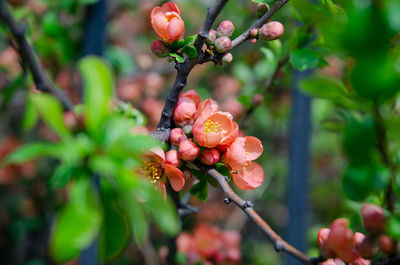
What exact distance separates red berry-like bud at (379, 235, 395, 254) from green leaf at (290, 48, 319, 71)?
326mm

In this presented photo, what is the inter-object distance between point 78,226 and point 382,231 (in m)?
0.37

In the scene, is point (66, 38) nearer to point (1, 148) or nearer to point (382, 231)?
point (1, 148)

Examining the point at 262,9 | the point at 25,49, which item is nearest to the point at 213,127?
the point at 262,9

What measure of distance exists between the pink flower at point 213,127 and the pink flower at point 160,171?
0.06 meters

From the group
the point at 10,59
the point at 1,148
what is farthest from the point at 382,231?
the point at 1,148

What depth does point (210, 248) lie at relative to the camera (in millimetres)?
1100

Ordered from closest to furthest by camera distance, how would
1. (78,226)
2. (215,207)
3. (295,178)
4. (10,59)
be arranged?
1. (78,226)
2. (295,178)
3. (10,59)
4. (215,207)

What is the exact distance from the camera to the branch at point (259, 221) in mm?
479

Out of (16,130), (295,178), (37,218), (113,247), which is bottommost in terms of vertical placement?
(37,218)

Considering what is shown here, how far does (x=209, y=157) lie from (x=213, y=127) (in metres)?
0.08

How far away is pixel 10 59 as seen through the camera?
4.92ft

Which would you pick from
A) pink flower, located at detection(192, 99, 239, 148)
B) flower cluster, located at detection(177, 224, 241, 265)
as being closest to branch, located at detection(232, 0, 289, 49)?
pink flower, located at detection(192, 99, 239, 148)

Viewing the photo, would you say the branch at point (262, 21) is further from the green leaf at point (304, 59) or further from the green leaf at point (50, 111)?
the green leaf at point (50, 111)

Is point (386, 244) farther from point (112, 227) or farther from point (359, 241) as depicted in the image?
point (112, 227)
